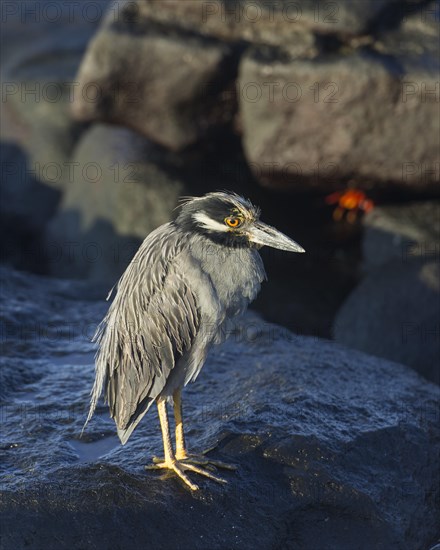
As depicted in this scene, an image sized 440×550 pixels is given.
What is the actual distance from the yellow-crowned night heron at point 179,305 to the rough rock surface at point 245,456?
298mm

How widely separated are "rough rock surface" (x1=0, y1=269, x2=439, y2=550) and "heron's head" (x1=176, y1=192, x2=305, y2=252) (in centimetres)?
125

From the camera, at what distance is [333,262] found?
34.2ft

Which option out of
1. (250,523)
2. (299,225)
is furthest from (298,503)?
(299,225)

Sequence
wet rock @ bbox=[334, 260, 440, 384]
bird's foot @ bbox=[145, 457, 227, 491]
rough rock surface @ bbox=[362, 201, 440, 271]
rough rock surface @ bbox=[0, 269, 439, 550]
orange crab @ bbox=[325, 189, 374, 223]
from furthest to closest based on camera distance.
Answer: orange crab @ bbox=[325, 189, 374, 223], rough rock surface @ bbox=[362, 201, 440, 271], wet rock @ bbox=[334, 260, 440, 384], bird's foot @ bbox=[145, 457, 227, 491], rough rock surface @ bbox=[0, 269, 439, 550]

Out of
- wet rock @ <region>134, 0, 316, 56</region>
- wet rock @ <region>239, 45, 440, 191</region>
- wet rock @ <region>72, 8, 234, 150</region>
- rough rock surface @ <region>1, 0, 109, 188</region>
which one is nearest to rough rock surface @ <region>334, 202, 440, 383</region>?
wet rock @ <region>239, 45, 440, 191</region>

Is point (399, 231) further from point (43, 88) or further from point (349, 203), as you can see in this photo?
point (43, 88)

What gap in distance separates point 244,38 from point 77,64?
4.16 meters

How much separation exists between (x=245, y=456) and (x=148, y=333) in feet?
3.29

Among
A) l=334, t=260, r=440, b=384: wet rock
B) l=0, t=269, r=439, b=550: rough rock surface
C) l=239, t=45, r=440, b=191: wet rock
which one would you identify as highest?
l=239, t=45, r=440, b=191: wet rock

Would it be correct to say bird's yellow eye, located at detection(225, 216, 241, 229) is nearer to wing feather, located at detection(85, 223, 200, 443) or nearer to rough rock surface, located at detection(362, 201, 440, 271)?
wing feather, located at detection(85, 223, 200, 443)

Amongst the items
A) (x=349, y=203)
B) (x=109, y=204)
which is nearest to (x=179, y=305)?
(x=109, y=204)

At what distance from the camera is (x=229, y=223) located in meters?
5.24

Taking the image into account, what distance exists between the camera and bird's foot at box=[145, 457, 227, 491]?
5.12m

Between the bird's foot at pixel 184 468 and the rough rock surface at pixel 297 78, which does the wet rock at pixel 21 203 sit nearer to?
the rough rock surface at pixel 297 78
